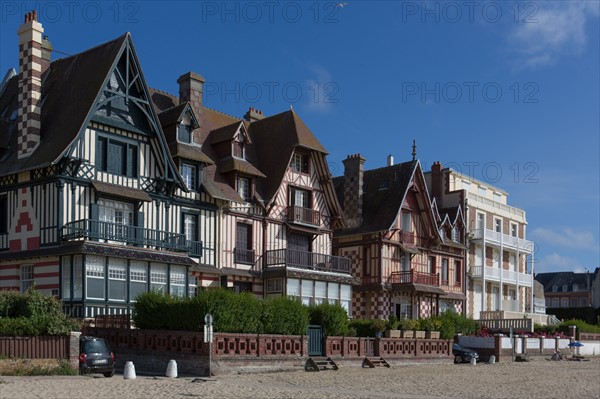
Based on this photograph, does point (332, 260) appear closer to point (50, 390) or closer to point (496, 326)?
point (496, 326)

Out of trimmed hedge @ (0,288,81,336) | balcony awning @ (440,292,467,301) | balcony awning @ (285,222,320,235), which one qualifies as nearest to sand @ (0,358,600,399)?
trimmed hedge @ (0,288,81,336)

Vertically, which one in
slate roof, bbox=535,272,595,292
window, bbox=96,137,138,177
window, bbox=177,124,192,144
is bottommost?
slate roof, bbox=535,272,595,292

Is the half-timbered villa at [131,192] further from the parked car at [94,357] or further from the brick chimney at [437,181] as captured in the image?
the brick chimney at [437,181]

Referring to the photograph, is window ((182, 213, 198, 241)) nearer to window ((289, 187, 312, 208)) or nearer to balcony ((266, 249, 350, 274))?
balcony ((266, 249, 350, 274))

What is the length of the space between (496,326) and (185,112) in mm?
23879

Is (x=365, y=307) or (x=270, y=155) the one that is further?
(x=365, y=307)

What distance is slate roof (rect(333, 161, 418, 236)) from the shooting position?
45.3m

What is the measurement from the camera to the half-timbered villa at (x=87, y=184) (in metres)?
30.4

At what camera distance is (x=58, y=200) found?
30359 mm

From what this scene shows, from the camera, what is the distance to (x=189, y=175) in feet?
119

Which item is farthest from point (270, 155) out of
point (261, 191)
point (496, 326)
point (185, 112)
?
point (496, 326)

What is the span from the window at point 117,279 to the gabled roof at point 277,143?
30.1ft

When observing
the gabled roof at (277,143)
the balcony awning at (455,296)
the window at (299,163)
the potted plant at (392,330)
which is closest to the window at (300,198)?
the window at (299,163)

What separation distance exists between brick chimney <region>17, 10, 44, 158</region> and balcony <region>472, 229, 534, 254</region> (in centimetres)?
3057
